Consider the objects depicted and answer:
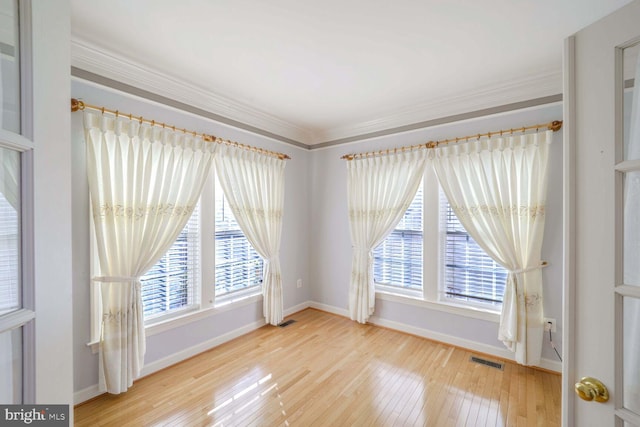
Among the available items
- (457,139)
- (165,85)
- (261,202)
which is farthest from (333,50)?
(261,202)

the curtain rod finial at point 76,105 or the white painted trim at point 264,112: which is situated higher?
the white painted trim at point 264,112

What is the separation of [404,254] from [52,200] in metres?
3.30

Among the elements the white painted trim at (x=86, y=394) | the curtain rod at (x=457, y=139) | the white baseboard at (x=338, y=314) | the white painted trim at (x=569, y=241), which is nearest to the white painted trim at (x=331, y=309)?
the white baseboard at (x=338, y=314)

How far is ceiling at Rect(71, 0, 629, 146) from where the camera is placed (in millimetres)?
1659

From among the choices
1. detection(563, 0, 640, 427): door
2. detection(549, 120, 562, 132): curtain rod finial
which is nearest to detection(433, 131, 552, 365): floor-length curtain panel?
detection(549, 120, 562, 132): curtain rod finial

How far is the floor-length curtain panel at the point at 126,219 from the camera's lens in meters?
2.07

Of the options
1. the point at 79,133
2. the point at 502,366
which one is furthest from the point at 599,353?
the point at 79,133

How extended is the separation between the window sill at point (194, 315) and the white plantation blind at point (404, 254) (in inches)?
66.5

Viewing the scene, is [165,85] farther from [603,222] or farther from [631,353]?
[631,353]

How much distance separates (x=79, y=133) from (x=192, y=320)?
194 centimetres

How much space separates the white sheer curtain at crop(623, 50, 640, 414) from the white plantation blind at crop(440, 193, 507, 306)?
89.4 inches

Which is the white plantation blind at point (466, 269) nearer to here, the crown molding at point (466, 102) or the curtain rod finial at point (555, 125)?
the crown molding at point (466, 102)

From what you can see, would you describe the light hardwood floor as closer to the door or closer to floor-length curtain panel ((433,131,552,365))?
floor-length curtain panel ((433,131,552,365))

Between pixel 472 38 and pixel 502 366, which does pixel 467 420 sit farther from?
pixel 472 38
